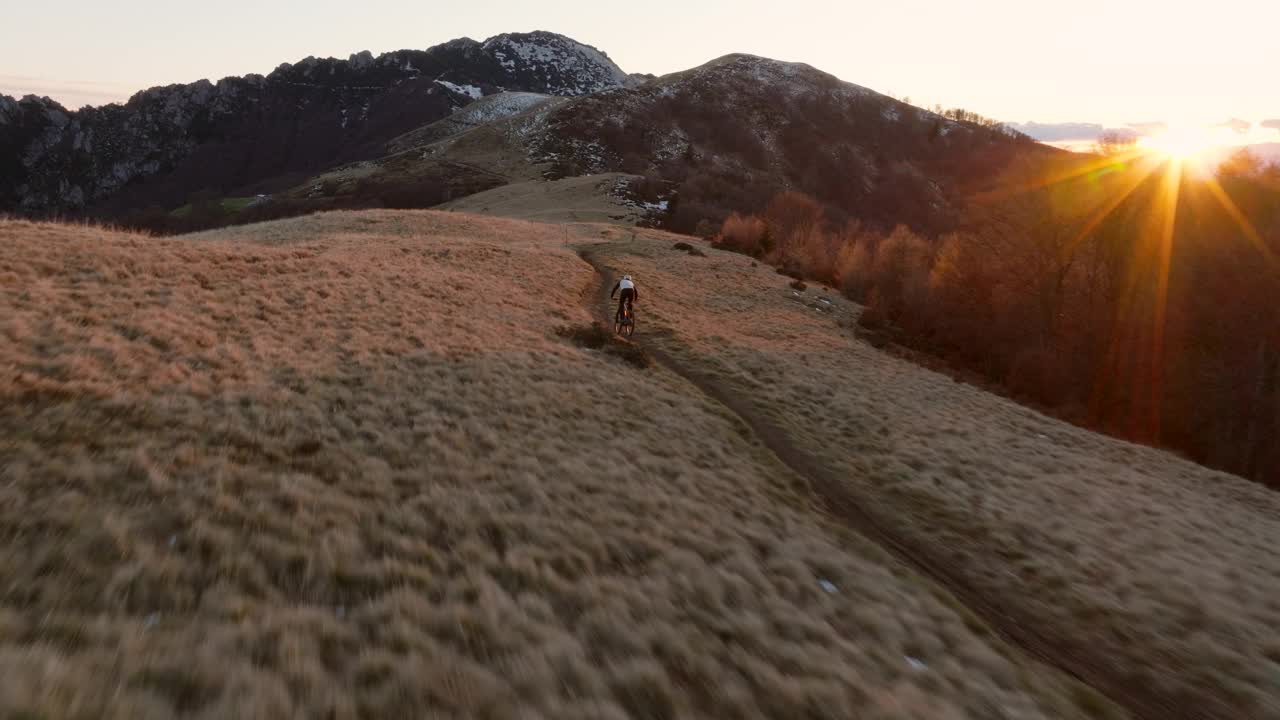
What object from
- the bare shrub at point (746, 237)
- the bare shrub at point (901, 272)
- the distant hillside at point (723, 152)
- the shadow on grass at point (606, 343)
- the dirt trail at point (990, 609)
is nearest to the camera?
the dirt trail at point (990, 609)

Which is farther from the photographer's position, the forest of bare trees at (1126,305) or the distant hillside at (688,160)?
the distant hillside at (688,160)

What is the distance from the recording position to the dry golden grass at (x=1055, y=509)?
8898 mm

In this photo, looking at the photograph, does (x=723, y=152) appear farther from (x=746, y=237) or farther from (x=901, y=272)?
(x=901, y=272)

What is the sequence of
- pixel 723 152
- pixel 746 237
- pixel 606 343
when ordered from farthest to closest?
1. pixel 723 152
2. pixel 746 237
3. pixel 606 343

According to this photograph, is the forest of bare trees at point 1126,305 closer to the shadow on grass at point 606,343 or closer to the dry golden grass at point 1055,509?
the dry golden grass at point 1055,509

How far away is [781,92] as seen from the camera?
19050 cm

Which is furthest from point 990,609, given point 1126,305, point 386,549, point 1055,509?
point 1126,305

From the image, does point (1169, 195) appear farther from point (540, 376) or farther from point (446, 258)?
point (446, 258)

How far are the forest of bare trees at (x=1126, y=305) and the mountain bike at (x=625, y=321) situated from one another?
19.5m

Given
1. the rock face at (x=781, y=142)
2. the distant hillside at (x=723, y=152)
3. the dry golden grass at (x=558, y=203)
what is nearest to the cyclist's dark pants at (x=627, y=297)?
the dry golden grass at (x=558, y=203)

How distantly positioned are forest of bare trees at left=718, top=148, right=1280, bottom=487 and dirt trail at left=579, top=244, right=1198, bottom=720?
868 inches

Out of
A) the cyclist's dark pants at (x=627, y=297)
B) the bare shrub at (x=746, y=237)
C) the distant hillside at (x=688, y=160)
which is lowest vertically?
the cyclist's dark pants at (x=627, y=297)

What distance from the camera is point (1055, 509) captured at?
13.4m

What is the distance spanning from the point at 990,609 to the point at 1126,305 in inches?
1387
